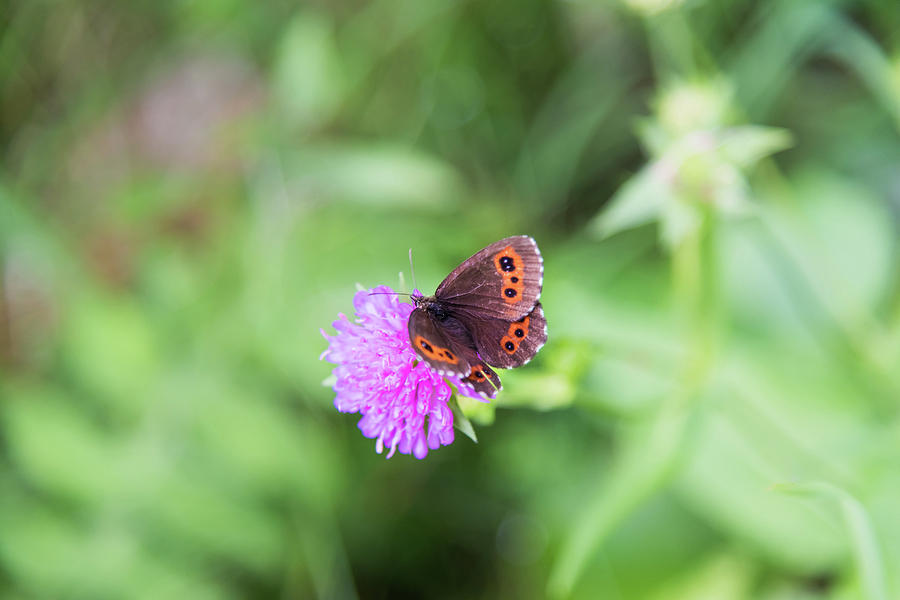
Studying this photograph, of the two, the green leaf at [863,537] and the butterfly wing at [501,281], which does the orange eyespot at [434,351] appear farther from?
the green leaf at [863,537]

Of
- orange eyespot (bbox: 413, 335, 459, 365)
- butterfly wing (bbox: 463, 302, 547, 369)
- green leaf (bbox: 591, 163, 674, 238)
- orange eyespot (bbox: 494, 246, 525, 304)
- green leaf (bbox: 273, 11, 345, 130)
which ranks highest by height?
green leaf (bbox: 273, 11, 345, 130)

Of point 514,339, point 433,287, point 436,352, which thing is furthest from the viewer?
point 433,287

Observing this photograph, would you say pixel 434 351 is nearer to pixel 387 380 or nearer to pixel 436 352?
pixel 436 352

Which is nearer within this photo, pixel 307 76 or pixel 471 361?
pixel 471 361

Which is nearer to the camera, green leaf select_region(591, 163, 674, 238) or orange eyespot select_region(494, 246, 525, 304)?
orange eyespot select_region(494, 246, 525, 304)

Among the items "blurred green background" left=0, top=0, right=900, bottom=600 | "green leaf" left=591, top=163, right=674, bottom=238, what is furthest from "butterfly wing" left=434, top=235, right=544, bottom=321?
"blurred green background" left=0, top=0, right=900, bottom=600

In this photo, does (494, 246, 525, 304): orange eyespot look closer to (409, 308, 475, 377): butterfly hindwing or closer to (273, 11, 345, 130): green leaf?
(409, 308, 475, 377): butterfly hindwing

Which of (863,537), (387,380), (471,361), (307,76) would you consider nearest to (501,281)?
(471,361)

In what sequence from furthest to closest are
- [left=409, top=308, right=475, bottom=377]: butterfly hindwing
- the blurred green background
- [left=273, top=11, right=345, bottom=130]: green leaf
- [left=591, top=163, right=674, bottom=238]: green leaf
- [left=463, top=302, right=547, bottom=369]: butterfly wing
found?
1. [left=273, top=11, right=345, bottom=130]: green leaf
2. the blurred green background
3. [left=591, top=163, right=674, bottom=238]: green leaf
4. [left=463, top=302, right=547, bottom=369]: butterfly wing
5. [left=409, top=308, right=475, bottom=377]: butterfly hindwing
